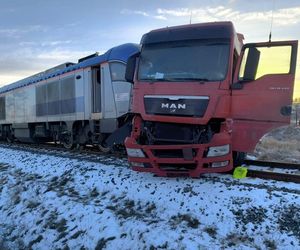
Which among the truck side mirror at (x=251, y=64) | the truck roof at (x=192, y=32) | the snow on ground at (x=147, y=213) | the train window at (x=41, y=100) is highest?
the truck roof at (x=192, y=32)

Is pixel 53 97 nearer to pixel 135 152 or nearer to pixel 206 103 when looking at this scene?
pixel 135 152

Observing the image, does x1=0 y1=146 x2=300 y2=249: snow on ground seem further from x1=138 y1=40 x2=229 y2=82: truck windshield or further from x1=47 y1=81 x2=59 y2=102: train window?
x1=47 y1=81 x2=59 y2=102: train window

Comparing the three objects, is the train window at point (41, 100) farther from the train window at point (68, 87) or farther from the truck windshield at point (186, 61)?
the truck windshield at point (186, 61)

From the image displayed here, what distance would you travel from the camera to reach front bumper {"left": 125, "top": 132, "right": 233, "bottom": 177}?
6.74 meters

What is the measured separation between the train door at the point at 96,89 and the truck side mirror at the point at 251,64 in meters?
6.32

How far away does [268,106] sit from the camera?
698cm

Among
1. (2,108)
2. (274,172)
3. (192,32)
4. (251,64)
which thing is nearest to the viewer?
(251,64)

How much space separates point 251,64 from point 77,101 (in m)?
7.65

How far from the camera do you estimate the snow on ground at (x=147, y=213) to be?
5.19 meters

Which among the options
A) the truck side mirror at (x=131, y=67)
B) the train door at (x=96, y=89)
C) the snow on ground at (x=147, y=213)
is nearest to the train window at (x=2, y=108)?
the train door at (x=96, y=89)

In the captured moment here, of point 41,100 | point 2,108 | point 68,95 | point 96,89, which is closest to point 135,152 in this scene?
point 96,89

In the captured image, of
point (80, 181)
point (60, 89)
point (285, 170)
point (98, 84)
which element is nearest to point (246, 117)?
point (285, 170)

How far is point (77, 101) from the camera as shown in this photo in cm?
1333

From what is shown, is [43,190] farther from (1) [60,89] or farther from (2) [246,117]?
(1) [60,89]
